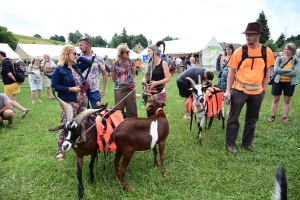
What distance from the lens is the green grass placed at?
3.01 m

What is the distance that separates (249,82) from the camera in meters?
3.89

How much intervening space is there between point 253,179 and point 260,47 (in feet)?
7.63

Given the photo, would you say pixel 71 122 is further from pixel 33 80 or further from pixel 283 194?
pixel 33 80

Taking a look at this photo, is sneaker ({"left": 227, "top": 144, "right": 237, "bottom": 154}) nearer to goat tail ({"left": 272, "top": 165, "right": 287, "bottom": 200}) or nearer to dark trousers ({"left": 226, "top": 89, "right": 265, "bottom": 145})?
dark trousers ({"left": 226, "top": 89, "right": 265, "bottom": 145})

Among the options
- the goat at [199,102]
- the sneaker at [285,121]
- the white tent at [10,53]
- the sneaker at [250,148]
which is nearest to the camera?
the sneaker at [250,148]

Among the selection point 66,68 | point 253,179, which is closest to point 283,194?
point 253,179

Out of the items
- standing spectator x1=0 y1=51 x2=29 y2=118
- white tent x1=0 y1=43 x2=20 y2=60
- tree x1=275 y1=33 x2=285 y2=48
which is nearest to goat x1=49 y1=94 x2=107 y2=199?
standing spectator x1=0 y1=51 x2=29 y2=118

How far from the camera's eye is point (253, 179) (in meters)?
3.25

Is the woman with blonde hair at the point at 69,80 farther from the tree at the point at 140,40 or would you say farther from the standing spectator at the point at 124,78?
the tree at the point at 140,40

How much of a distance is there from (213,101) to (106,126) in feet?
9.95

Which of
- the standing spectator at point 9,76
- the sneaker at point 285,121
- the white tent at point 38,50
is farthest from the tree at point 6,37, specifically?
the sneaker at point 285,121

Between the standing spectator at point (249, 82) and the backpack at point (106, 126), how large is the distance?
2241 millimetres

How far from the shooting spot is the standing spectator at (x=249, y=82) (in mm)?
3803

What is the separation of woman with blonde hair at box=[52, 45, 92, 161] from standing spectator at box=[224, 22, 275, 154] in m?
2.78
